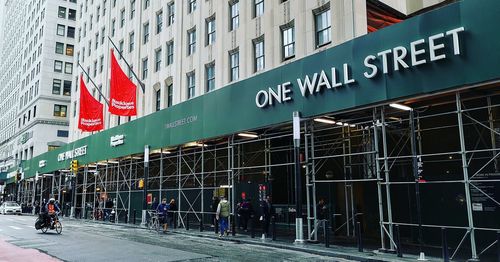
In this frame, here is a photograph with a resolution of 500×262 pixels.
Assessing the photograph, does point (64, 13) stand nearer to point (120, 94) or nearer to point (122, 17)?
point (122, 17)

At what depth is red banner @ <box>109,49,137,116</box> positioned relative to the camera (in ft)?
91.4

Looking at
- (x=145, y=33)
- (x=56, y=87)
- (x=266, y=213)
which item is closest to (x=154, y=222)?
(x=266, y=213)

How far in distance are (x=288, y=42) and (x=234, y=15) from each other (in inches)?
216

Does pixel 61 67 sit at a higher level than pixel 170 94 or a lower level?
higher

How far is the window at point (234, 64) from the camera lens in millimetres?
24627

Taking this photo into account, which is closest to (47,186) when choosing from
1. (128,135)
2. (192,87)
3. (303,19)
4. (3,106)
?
(128,135)

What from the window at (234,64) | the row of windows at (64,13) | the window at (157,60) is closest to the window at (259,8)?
the window at (234,64)

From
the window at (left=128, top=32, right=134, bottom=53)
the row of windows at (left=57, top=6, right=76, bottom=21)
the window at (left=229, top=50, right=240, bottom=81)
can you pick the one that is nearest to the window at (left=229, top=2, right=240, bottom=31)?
the window at (left=229, top=50, right=240, bottom=81)

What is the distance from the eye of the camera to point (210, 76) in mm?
27016

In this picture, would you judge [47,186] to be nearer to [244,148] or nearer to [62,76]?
[62,76]

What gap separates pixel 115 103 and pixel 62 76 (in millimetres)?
50460

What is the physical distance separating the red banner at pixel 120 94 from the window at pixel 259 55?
970cm

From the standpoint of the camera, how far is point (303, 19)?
66.9 feet

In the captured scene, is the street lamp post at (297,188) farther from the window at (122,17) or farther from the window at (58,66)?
the window at (58,66)
